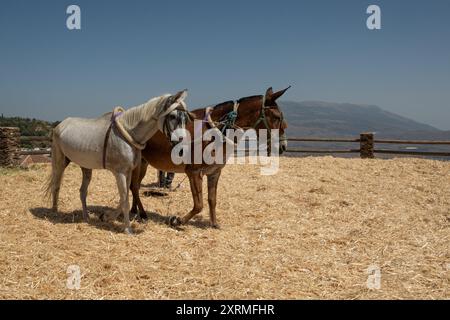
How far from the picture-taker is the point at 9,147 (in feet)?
40.9

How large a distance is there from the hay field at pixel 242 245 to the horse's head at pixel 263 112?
1.66 m

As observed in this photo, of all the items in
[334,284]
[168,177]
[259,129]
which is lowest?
[334,284]

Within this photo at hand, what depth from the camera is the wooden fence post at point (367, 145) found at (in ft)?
52.4

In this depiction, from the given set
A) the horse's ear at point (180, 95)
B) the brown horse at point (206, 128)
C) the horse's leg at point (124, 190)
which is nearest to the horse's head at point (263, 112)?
the brown horse at point (206, 128)

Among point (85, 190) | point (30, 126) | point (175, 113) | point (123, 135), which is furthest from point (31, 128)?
point (175, 113)

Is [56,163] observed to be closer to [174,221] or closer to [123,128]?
[123,128]

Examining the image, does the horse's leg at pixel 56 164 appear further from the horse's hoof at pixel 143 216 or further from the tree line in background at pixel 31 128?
the tree line in background at pixel 31 128

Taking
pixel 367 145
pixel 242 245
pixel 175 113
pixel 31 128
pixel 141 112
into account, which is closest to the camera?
pixel 175 113

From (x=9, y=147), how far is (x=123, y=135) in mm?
9057

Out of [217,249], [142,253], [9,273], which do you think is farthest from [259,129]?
[9,273]

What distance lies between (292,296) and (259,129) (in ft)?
9.37
